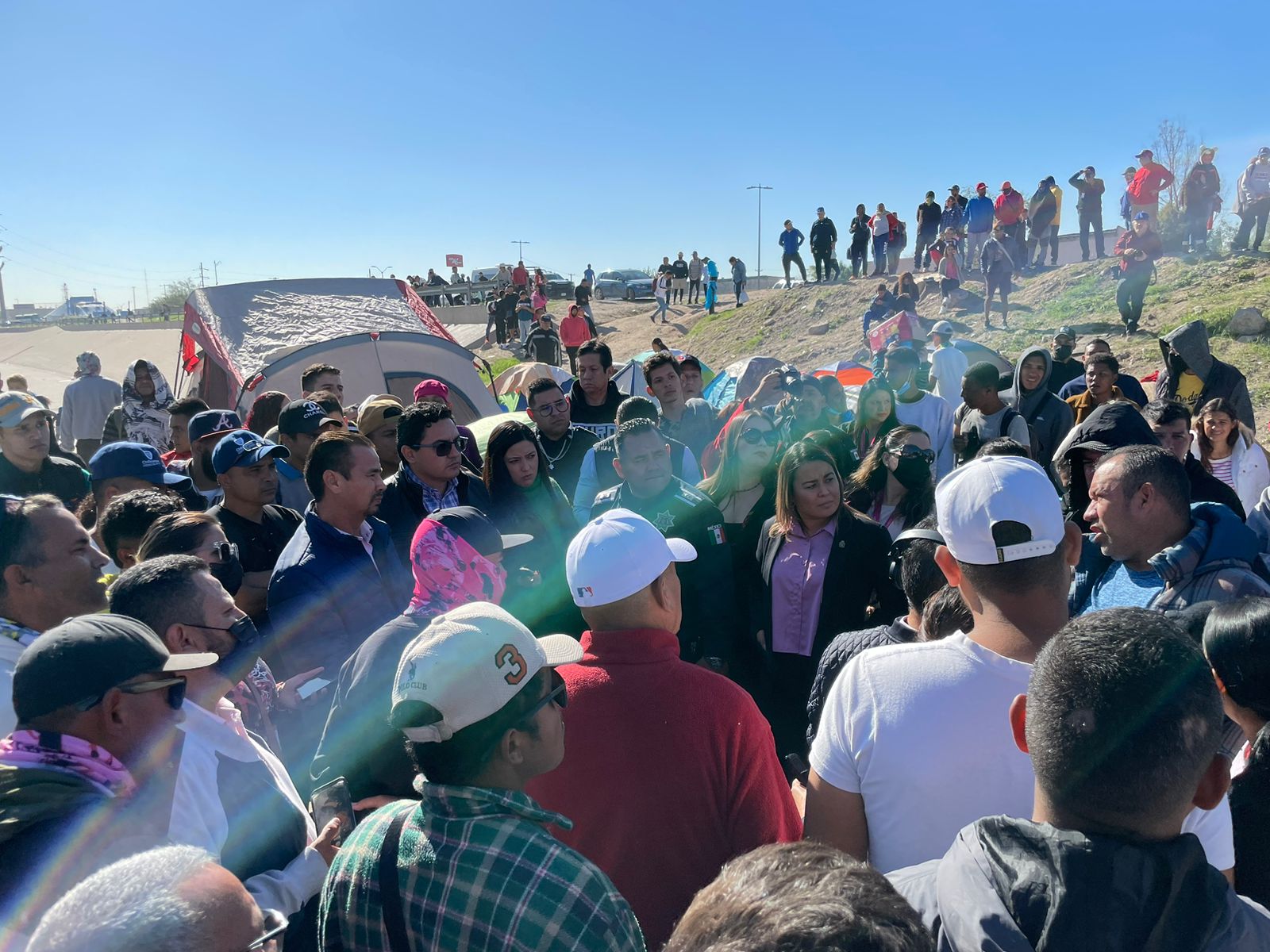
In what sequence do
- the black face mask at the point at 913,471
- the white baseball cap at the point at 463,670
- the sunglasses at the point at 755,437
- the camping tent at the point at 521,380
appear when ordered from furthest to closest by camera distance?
the camping tent at the point at 521,380 < the sunglasses at the point at 755,437 < the black face mask at the point at 913,471 < the white baseball cap at the point at 463,670

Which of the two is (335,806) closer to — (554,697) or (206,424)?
(554,697)

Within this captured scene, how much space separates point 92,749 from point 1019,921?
189 cm

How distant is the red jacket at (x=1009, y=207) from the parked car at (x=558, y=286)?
22.8m

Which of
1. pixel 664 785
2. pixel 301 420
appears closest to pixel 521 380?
pixel 301 420

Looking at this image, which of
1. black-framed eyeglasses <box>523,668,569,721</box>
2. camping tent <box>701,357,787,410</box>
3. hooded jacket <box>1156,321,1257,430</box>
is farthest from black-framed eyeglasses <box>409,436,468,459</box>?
hooded jacket <box>1156,321,1257,430</box>

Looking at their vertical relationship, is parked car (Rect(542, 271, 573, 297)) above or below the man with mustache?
above

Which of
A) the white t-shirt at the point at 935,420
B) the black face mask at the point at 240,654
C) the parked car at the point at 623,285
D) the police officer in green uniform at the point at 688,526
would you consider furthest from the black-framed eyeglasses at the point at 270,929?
the parked car at the point at 623,285

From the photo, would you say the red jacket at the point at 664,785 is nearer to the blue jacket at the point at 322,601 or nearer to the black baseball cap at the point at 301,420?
the blue jacket at the point at 322,601

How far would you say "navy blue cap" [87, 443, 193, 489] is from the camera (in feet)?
14.0

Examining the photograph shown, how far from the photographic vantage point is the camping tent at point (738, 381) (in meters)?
10.2

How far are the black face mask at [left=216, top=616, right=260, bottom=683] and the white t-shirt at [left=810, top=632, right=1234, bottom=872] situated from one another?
1.76 m

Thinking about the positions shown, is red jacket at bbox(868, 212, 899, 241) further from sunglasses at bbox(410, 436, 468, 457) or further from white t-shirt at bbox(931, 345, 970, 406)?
sunglasses at bbox(410, 436, 468, 457)

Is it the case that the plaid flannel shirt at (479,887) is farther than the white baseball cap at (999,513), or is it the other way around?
the white baseball cap at (999,513)

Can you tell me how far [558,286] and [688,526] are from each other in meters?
35.8
